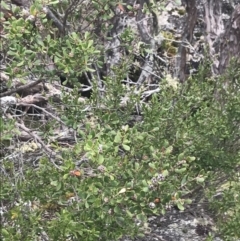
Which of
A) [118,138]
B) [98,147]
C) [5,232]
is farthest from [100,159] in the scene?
[5,232]

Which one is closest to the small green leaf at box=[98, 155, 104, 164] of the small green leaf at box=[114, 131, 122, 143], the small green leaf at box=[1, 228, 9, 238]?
the small green leaf at box=[114, 131, 122, 143]

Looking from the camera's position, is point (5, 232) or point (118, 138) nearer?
point (118, 138)

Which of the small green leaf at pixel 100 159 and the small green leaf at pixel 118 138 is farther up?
the small green leaf at pixel 118 138

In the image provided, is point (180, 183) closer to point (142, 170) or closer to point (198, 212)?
point (142, 170)

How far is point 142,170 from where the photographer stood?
6.82ft

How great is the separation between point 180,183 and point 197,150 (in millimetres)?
660

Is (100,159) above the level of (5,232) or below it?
above

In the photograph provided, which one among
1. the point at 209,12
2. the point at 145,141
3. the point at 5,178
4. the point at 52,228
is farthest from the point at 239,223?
the point at 209,12

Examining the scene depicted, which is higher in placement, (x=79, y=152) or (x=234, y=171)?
(x=79, y=152)

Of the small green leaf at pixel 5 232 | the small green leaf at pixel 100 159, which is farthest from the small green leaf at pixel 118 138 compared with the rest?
the small green leaf at pixel 5 232

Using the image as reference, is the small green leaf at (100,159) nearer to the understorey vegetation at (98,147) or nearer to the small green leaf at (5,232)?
Answer: the understorey vegetation at (98,147)

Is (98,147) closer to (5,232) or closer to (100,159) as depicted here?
(100,159)

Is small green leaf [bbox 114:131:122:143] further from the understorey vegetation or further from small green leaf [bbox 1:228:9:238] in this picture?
small green leaf [bbox 1:228:9:238]

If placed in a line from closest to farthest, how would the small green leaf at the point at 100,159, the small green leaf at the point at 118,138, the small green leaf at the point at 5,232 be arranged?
the small green leaf at the point at 100,159 < the small green leaf at the point at 118,138 < the small green leaf at the point at 5,232
